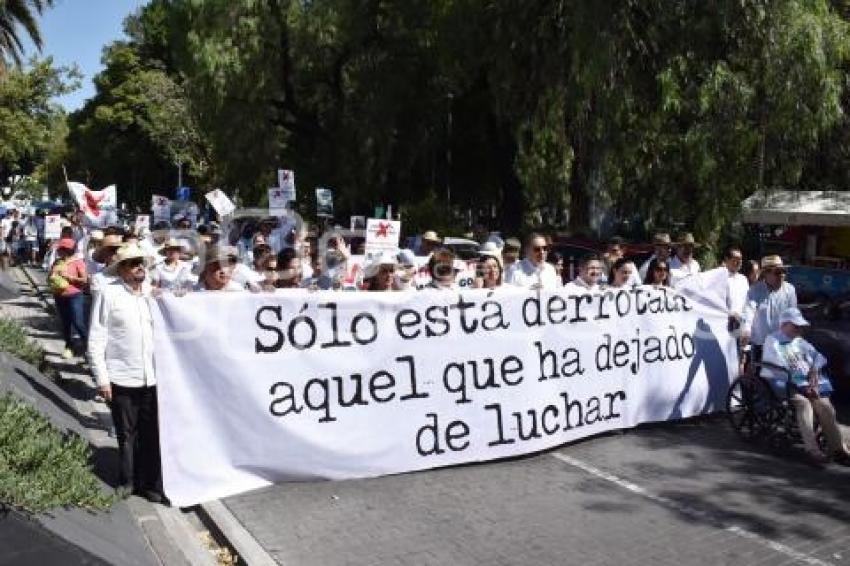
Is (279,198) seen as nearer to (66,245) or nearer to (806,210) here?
(66,245)

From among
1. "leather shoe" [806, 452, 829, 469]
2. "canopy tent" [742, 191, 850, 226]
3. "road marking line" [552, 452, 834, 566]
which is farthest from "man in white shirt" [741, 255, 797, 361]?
"canopy tent" [742, 191, 850, 226]

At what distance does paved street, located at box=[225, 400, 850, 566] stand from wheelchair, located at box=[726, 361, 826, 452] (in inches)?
9.9

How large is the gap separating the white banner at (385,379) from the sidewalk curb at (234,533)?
168 mm

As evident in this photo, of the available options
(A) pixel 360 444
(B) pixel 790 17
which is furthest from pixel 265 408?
(B) pixel 790 17

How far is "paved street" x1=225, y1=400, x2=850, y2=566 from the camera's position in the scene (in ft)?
17.5

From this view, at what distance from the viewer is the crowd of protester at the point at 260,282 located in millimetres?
5969

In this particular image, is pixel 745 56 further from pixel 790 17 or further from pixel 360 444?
pixel 360 444

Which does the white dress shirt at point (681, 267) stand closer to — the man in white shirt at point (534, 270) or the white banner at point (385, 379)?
the man in white shirt at point (534, 270)

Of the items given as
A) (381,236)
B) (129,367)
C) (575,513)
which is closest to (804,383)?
(575,513)

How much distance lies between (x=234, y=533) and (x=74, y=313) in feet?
20.8

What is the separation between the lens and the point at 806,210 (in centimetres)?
2167

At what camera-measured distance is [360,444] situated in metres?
6.48

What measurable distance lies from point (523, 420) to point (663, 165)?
31.3 feet

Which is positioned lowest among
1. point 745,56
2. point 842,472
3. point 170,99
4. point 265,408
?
point 842,472
